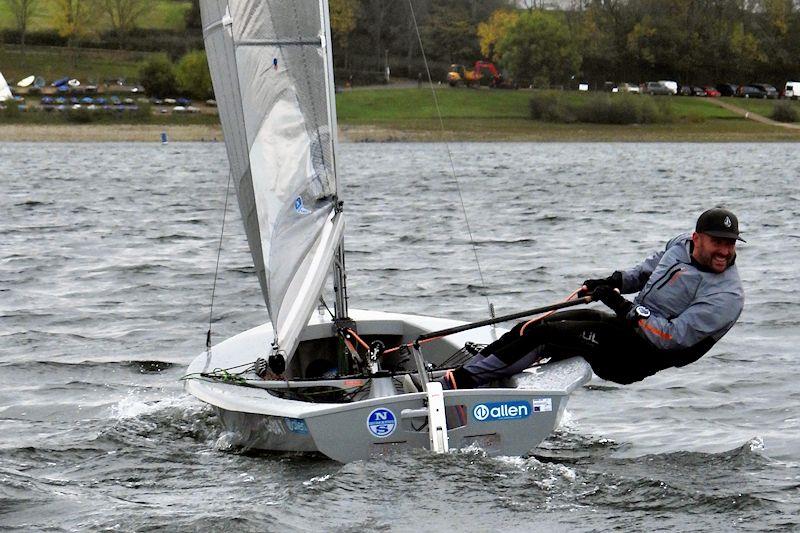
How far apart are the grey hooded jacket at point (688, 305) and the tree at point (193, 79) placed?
6290cm

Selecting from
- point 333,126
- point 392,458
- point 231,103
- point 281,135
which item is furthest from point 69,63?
point 392,458

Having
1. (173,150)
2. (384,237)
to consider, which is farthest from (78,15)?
(384,237)

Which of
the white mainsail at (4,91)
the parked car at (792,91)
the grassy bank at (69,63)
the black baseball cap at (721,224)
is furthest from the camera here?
the parked car at (792,91)

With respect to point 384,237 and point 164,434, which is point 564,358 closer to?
point 164,434

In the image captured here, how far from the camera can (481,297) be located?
1390cm

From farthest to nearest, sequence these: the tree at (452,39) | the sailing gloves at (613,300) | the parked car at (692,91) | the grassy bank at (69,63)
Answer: the tree at (452,39) < the parked car at (692,91) < the grassy bank at (69,63) < the sailing gloves at (613,300)

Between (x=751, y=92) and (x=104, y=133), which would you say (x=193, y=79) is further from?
(x=751, y=92)

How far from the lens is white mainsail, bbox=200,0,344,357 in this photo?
7.63 m

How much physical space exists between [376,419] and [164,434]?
1904mm

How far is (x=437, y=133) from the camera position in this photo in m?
63.5

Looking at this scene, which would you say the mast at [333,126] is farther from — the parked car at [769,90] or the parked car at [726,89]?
the parked car at [726,89]

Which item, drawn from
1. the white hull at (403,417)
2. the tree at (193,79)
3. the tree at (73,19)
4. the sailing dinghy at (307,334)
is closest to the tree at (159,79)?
the tree at (193,79)

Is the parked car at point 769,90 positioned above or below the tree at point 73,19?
below

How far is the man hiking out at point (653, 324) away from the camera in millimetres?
6922
